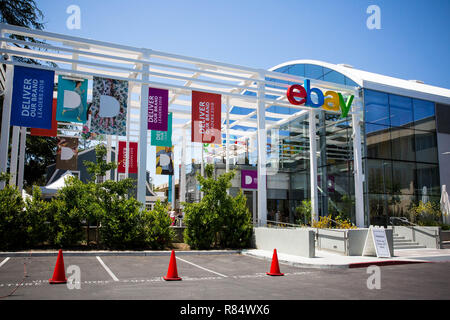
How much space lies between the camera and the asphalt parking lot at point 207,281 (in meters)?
7.40

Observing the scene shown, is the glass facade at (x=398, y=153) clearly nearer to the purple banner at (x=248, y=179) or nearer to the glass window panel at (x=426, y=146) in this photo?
the glass window panel at (x=426, y=146)

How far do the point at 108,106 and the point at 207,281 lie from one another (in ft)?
33.9

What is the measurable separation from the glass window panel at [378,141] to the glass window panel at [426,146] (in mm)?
3122

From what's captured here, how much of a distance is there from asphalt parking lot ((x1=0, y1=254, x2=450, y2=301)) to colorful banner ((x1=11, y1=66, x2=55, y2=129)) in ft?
18.1

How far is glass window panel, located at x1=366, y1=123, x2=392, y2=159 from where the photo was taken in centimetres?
2302

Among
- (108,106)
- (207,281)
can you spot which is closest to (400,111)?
(108,106)

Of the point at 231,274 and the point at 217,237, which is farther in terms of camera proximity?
the point at 217,237

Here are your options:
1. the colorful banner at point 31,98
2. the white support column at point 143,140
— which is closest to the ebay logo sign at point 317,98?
the white support column at point 143,140

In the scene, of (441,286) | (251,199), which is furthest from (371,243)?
(251,199)

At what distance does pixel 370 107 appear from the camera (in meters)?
23.4

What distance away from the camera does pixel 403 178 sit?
24.2m
